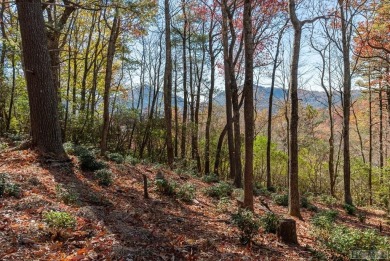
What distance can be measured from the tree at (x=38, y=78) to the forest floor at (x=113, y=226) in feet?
1.70

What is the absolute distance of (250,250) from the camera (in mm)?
4234

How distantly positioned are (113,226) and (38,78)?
3.95 m

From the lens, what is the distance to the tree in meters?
5.96

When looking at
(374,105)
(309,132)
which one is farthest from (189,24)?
(374,105)

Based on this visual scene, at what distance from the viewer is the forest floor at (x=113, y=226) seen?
10.4 ft

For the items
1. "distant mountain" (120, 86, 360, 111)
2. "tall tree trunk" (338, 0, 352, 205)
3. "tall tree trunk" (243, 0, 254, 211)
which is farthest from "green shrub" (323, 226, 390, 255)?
"distant mountain" (120, 86, 360, 111)

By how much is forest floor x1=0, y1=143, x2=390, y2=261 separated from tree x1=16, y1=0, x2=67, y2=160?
20.4 inches

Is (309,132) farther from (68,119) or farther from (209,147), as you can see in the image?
(68,119)

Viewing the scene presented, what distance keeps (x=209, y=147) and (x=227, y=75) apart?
6409mm

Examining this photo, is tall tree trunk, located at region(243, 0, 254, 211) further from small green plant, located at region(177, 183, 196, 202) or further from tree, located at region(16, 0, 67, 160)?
tree, located at region(16, 0, 67, 160)

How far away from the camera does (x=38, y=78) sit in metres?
6.03

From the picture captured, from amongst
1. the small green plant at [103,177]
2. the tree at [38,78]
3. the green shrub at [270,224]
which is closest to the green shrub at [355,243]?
the green shrub at [270,224]

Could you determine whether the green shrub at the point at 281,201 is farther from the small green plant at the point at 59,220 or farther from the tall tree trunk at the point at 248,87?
the small green plant at the point at 59,220

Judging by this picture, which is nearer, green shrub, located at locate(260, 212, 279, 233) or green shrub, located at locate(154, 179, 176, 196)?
green shrub, located at locate(260, 212, 279, 233)
